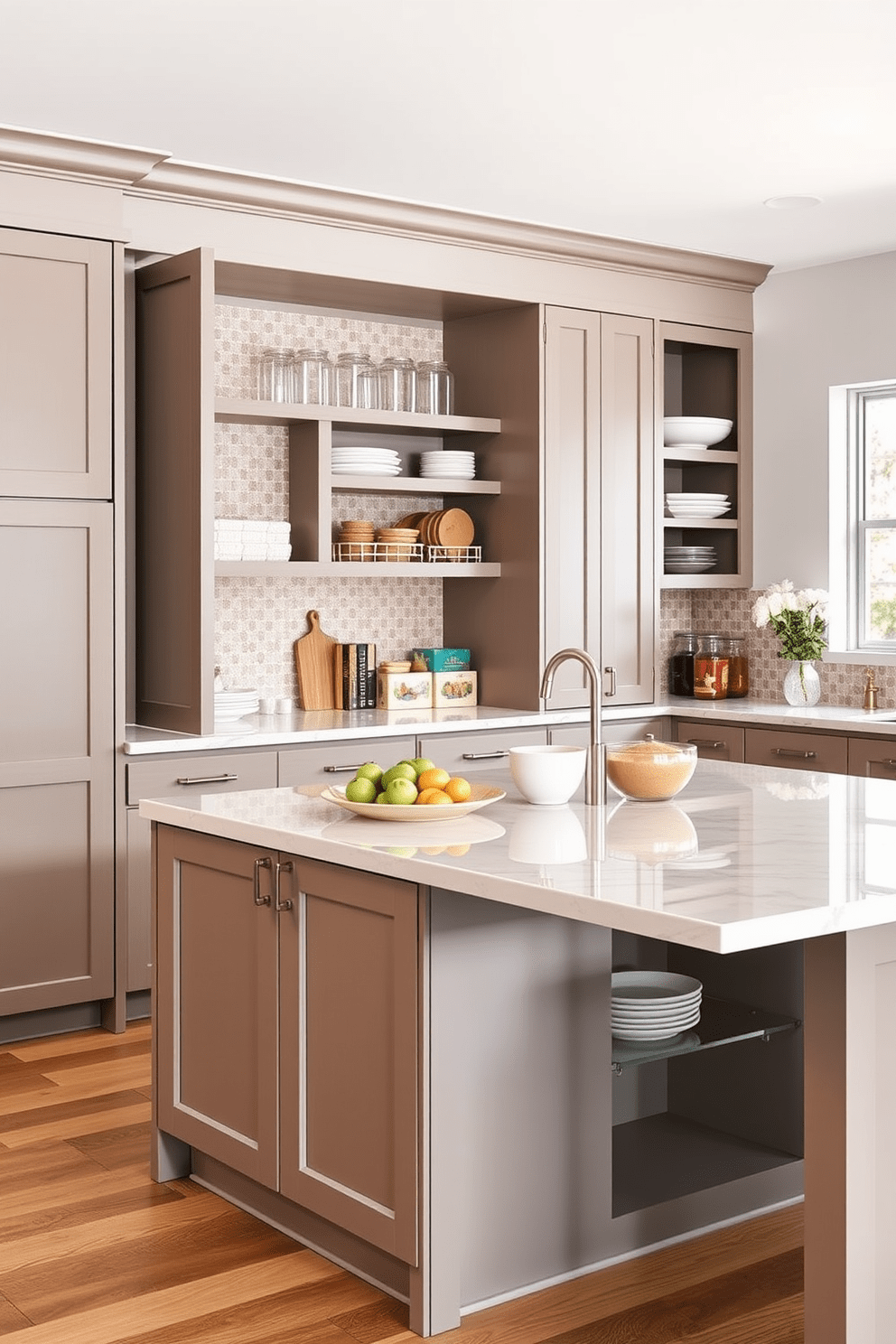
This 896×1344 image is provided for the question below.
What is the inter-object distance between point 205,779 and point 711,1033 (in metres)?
2.05

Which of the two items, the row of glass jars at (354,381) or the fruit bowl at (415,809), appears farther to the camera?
the row of glass jars at (354,381)

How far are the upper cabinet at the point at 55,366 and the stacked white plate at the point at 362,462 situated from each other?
3.47ft

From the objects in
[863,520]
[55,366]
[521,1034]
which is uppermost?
[55,366]

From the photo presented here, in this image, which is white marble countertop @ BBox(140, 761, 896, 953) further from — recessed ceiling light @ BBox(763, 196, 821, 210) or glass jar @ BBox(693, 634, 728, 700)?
glass jar @ BBox(693, 634, 728, 700)

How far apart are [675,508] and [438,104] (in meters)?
2.48

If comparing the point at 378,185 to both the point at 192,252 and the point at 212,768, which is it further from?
the point at 212,768

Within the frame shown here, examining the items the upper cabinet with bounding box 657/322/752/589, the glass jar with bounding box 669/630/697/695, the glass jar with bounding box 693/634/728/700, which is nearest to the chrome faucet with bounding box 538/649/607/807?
the upper cabinet with bounding box 657/322/752/589

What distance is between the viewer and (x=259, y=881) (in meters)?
2.95

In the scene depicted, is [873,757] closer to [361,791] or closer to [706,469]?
[706,469]

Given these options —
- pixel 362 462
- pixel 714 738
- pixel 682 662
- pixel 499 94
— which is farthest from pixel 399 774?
pixel 682 662

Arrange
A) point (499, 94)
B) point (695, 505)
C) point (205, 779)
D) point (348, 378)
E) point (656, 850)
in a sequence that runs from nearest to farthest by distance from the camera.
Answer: point (656, 850)
point (499, 94)
point (205, 779)
point (348, 378)
point (695, 505)

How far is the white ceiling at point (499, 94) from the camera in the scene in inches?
137

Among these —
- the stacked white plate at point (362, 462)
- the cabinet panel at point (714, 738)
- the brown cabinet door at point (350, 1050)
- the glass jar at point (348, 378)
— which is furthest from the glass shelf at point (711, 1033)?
the glass jar at point (348, 378)

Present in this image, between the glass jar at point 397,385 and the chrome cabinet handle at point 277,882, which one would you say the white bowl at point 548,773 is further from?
the glass jar at point 397,385
